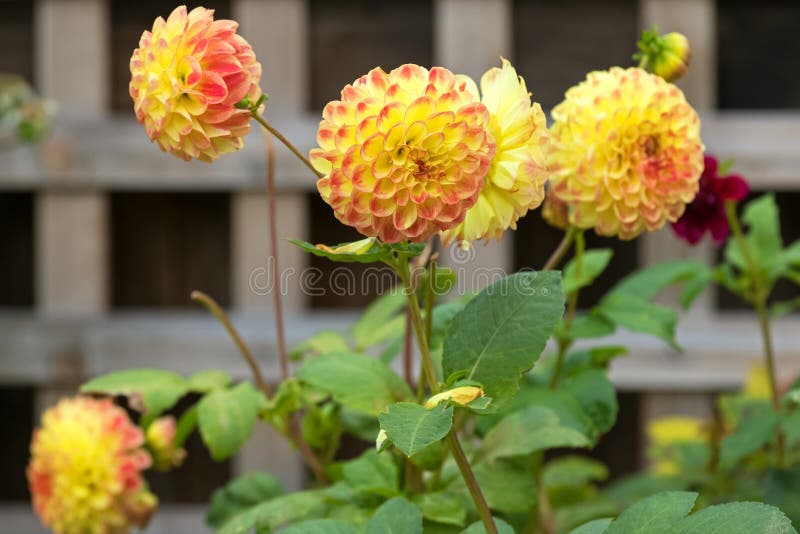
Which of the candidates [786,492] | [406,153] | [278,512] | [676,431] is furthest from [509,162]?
[676,431]

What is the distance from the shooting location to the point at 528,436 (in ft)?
1.96

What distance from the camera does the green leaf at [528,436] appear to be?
573 mm

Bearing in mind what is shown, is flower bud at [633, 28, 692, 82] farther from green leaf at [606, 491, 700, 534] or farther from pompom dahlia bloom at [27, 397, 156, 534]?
pompom dahlia bloom at [27, 397, 156, 534]

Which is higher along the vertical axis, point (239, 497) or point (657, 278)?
point (657, 278)

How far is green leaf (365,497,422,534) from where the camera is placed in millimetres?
456

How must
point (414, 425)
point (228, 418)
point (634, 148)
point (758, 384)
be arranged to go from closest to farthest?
point (414, 425) < point (634, 148) < point (228, 418) < point (758, 384)

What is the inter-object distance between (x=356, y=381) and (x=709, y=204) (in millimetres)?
282

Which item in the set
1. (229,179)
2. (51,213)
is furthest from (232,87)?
(51,213)

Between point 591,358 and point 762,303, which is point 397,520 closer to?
point 591,358

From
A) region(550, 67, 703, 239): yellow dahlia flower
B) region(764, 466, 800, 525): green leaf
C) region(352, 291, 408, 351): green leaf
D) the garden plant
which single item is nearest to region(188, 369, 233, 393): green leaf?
the garden plant

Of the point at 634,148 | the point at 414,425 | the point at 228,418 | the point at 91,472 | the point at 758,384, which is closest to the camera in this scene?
the point at 414,425

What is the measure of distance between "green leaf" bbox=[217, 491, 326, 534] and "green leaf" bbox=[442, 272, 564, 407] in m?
0.20

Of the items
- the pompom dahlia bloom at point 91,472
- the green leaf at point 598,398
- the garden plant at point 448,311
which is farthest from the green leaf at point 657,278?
the pompom dahlia bloom at point 91,472

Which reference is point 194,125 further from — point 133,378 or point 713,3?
point 713,3
